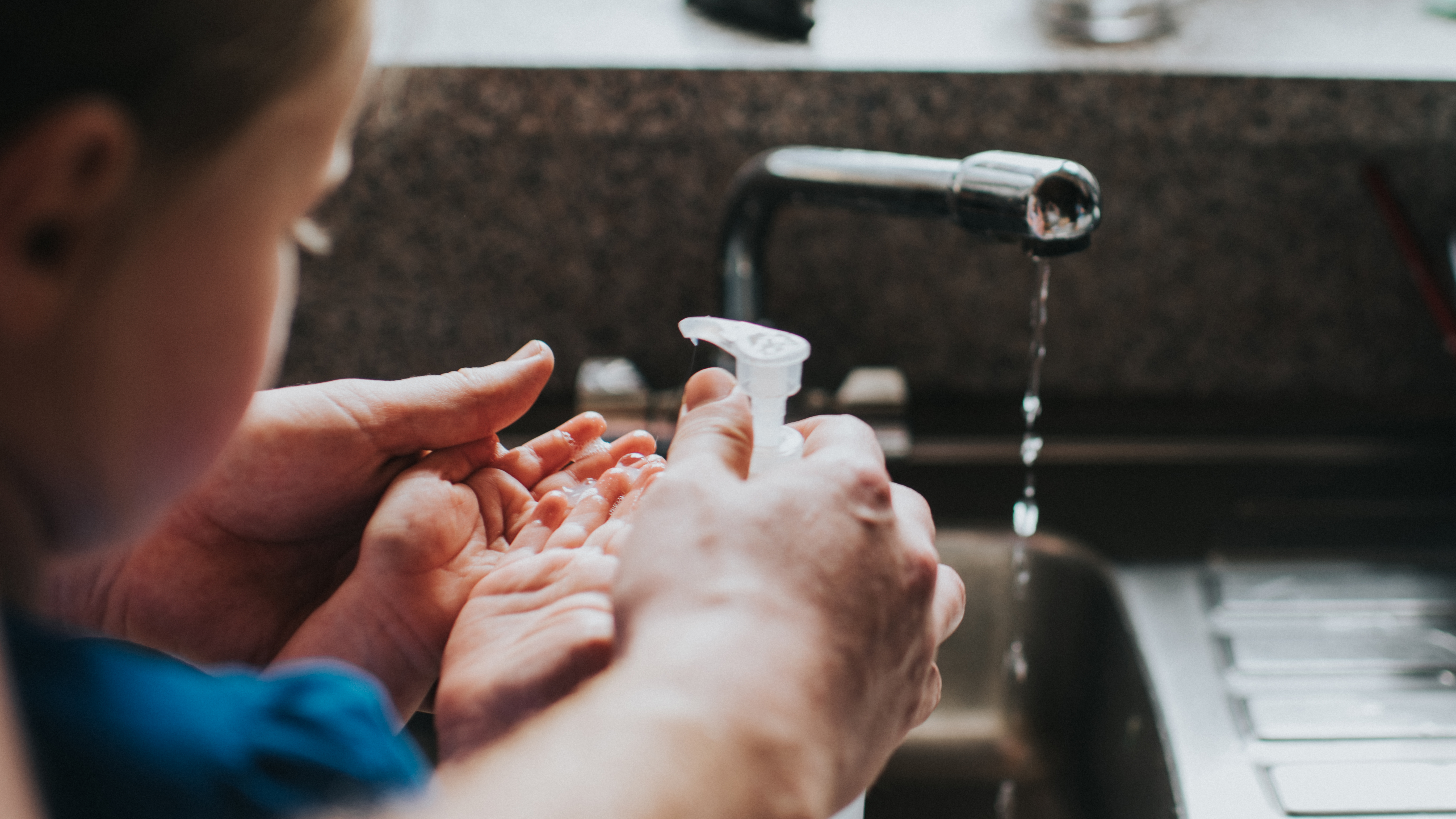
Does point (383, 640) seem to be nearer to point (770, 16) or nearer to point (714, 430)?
point (714, 430)

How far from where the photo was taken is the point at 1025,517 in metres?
0.84

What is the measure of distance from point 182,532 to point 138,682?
0.27m

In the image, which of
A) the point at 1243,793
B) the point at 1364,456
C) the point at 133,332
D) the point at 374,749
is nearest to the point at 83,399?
the point at 133,332

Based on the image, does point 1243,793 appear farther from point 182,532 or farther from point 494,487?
point 182,532

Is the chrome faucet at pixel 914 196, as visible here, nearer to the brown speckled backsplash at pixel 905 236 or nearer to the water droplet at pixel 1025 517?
the brown speckled backsplash at pixel 905 236

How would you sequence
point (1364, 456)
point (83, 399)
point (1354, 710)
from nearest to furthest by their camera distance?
point (83, 399) → point (1354, 710) → point (1364, 456)

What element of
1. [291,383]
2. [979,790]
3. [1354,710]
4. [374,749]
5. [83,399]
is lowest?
[979,790]

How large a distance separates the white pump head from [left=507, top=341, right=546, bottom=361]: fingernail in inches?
5.0

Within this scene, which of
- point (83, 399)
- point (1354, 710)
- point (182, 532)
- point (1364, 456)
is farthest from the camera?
point (1364, 456)

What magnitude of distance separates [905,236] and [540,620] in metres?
0.54

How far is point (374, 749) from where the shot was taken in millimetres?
330

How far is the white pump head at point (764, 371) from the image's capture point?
497mm

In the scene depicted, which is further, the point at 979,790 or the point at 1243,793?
the point at 979,790

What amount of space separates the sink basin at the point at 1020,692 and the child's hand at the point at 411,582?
0.36m
